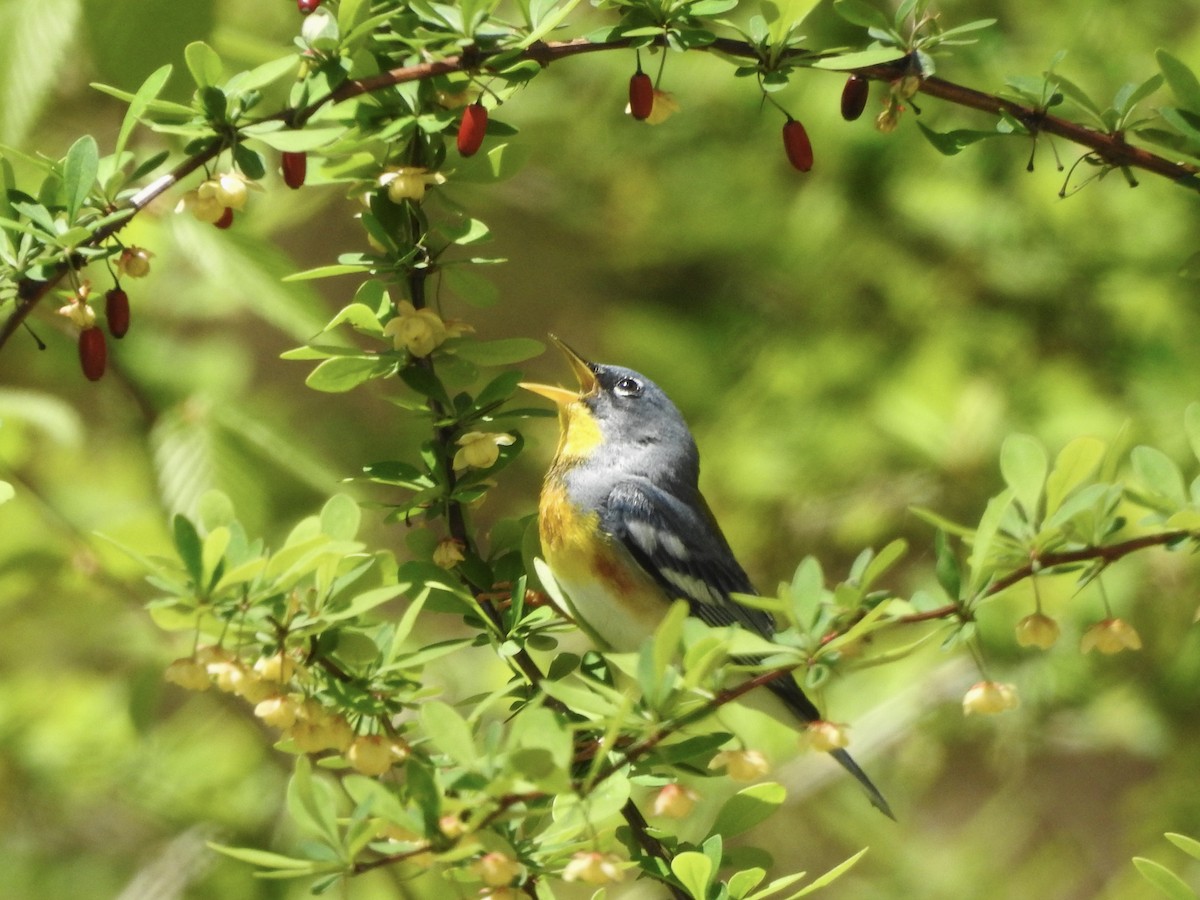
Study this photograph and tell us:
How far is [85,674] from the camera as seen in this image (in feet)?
11.2

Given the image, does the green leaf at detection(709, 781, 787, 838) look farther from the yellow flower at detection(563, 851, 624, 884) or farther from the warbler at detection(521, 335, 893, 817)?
the warbler at detection(521, 335, 893, 817)

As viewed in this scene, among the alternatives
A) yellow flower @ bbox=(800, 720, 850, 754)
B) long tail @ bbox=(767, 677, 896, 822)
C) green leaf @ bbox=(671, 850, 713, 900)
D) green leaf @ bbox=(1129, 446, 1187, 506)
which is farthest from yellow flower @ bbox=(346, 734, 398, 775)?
long tail @ bbox=(767, 677, 896, 822)

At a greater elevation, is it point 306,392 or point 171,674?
point 171,674

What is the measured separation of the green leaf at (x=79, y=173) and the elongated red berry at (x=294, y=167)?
7.1 inches

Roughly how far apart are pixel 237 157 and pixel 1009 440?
Answer: 2.57 feet

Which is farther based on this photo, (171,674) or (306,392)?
(306,392)

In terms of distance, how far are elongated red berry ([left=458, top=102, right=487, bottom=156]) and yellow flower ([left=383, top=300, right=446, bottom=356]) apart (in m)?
0.18

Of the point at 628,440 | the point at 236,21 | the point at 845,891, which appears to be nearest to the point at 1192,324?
the point at 628,440

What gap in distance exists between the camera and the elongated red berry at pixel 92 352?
1.42m

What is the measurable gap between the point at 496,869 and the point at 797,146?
2.80 feet

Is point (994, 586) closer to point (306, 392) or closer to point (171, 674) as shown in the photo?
point (171, 674)

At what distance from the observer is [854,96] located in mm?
1447

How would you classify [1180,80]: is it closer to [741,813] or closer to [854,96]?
[854,96]

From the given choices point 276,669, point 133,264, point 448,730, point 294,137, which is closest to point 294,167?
point 294,137
